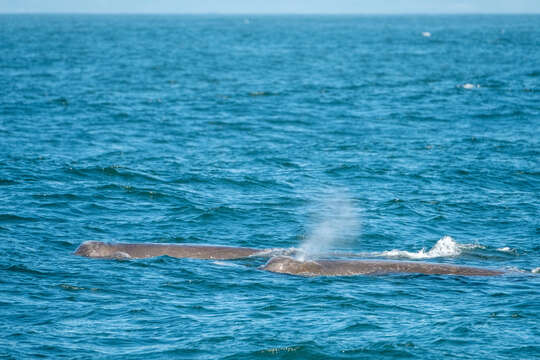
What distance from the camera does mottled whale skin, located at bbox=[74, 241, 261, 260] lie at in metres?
21.8

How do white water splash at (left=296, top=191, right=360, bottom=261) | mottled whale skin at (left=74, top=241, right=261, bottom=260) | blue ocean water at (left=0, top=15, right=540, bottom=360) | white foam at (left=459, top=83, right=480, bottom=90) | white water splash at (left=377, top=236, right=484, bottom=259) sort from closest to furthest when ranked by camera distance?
blue ocean water at (left=0, top=15, right=540, bottom=360)
mottled whale skin at (left=74, top=241, right=261, bottom=260)
white water splash at (left=377, top=236, right=484, bottom=259)
white water splash at (left=296, top=191, right=360, bottom=261)
white foam at (left=459, top=83, right=480, bottom=90)

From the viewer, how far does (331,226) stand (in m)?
26.4

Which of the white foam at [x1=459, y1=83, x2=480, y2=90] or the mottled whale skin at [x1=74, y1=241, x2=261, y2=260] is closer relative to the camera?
the mottled whale skin at [x1=74, y1=241, x2=261, y2=260]

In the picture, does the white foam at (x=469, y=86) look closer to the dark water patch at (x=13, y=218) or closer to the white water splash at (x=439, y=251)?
the white water splash at (x=439, y=251)

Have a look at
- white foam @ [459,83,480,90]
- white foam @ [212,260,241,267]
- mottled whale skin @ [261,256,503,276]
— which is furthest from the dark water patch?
white foam @ [459,83,480,90]

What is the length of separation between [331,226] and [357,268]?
18.4 feet

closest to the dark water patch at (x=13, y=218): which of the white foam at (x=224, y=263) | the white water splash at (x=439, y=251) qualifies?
the white foam at (x=224, y=263)

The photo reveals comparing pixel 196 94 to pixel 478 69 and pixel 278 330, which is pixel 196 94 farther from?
pixel 278 330

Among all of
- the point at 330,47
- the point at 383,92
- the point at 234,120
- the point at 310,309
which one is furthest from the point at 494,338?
the point at 330,47

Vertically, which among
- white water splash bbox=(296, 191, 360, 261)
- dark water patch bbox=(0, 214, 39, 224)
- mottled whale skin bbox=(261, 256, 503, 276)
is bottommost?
white water splash bbox=(296, 191, 360, 261)

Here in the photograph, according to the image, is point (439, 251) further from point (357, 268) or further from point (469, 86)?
point (469, 86)

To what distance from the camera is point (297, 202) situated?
1137 inches

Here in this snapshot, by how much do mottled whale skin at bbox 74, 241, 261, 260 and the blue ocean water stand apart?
50cm

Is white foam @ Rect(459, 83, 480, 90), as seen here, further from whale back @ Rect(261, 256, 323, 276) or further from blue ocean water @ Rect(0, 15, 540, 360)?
whale back @ Rect(261, 256, 323, 276)
